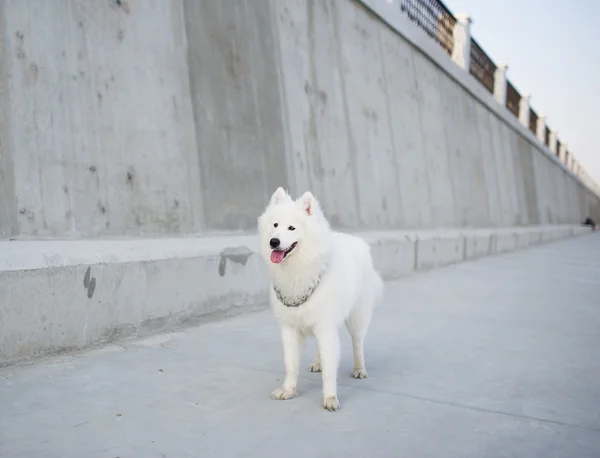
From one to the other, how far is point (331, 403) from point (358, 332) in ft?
2.74

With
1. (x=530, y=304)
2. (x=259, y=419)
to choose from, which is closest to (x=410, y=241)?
(x=530, y=304)

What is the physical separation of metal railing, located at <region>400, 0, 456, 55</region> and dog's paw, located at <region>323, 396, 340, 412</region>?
12.1 meters

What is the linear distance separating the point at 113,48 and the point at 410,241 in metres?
6.22

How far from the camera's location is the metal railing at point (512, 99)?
25.8 meters

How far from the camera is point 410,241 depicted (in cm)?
1020

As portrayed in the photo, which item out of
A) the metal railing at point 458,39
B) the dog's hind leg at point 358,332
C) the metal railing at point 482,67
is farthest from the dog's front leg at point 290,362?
the metal railing at point 482,67

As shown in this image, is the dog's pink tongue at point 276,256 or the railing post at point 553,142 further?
the railing post at point 553,142

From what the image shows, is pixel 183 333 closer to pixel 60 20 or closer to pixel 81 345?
pixel 81 345

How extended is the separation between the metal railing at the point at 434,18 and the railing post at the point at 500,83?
6004mm

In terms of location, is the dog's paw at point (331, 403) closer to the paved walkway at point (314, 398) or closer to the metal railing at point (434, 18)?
the paved walkway at point (314, 398)

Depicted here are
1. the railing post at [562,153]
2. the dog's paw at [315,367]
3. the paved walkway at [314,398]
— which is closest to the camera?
the paved walkway at [314,398]

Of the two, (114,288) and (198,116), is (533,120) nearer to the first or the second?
(198,116)

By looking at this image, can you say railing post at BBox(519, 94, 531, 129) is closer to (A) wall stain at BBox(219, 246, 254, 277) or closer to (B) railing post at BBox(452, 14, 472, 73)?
(B) railing post at BBox(452, 14, 472, 73)

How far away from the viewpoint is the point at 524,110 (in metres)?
29.4
